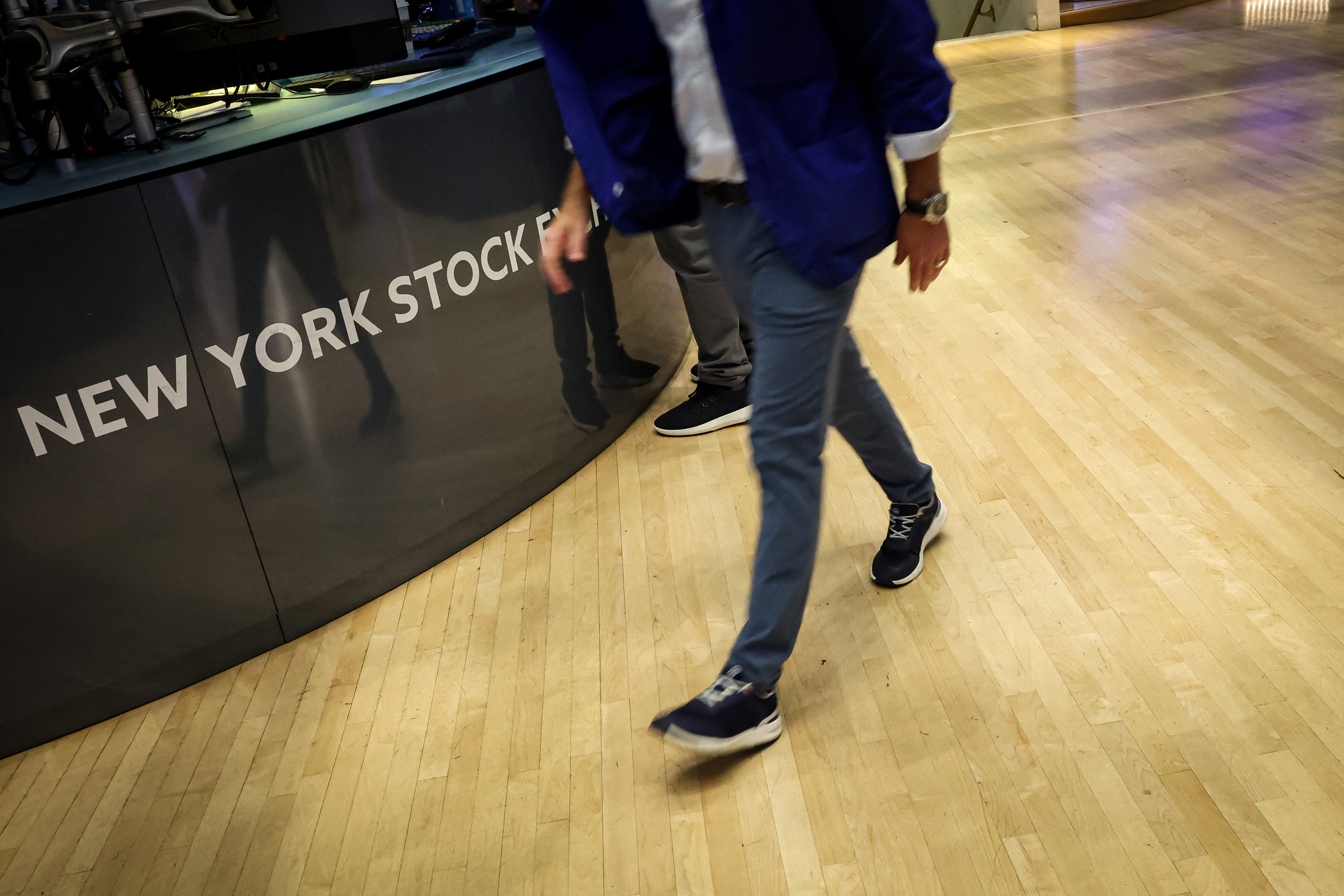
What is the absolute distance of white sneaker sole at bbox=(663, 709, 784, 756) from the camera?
5.23ft

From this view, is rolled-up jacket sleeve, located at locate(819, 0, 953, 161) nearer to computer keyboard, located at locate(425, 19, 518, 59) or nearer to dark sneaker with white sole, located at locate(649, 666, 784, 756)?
dark sneaker with white sole, located at locate(649, 666, 784, 756)

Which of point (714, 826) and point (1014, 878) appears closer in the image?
point (1014, 878)

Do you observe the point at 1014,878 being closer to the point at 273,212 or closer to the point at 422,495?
the point at 422,495

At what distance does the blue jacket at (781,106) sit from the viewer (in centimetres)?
128

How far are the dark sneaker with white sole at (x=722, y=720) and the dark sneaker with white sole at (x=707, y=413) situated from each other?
113 centimetres

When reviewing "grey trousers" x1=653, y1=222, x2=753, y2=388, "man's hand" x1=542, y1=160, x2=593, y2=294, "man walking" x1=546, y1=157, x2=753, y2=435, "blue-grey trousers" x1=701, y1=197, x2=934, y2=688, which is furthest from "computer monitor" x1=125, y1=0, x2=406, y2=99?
"blue-grey trousers" x1=701, y1=197, x2=934, y2=688

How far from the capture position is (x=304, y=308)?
2.01 meters

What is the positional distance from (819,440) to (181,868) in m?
1.15

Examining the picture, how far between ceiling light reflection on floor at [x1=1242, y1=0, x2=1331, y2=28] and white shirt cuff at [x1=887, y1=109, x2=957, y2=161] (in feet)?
23.1

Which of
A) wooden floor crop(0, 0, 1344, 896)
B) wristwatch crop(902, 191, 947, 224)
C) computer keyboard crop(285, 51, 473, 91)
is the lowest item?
wooden floor crop(0, 0, 1344, 896)

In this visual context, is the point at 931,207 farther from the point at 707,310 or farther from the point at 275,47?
the point at 275,47

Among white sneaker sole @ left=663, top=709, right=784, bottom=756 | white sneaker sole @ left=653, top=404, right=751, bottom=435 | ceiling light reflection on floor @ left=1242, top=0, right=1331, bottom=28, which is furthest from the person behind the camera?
ceiling light reflection on floor @ left=1242, top=0, right=1331, bottom=28

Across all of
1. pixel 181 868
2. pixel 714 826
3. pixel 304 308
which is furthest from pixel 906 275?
pixel 181 868

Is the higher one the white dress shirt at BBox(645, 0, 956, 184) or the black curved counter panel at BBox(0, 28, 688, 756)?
the white dress shirt at BBox(645, 0, 956, 184)
